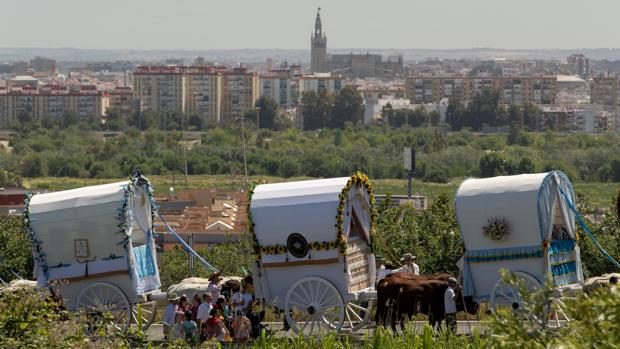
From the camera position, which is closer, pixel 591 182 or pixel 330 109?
pixel 591 182

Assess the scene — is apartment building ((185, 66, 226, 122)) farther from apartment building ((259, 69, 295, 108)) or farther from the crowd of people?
the crowd of people

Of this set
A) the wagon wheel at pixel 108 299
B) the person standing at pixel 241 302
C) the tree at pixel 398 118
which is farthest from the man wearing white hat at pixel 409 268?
the tree at pixel 398 118

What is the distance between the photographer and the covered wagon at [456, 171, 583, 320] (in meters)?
16.9

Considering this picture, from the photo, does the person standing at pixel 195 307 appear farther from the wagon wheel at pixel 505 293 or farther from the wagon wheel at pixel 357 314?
the wagon wheel at pixel 505 293

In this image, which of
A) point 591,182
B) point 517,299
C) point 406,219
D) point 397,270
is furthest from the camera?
point 591,182

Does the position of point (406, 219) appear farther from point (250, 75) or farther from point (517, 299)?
point (250, 75)

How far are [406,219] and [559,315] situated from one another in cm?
833

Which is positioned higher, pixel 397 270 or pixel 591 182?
pixel 397 270

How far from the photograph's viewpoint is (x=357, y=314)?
17375mm

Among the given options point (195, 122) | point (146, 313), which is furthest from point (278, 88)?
point (146, 313)

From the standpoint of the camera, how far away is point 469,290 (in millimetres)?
17359

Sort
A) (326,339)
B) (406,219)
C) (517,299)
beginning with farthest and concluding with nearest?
(406,219) → (517,299) → (326,339)

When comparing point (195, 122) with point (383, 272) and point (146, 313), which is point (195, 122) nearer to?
point (146, 313)

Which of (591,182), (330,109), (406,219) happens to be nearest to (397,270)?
(406,219)
